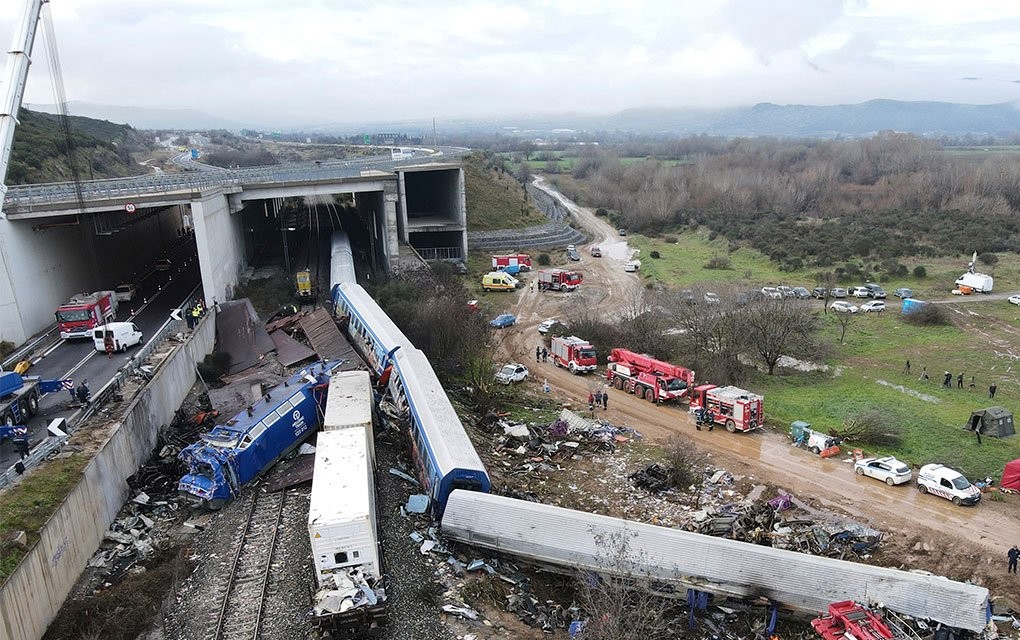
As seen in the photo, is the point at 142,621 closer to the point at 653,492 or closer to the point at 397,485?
the point at 397,485

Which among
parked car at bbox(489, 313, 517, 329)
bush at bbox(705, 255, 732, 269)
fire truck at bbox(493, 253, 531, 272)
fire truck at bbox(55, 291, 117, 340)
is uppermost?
fire truck at bbox(55, 291, 117, 340)

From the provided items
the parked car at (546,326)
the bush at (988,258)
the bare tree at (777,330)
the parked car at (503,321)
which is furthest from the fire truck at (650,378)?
the bush at (988,258)

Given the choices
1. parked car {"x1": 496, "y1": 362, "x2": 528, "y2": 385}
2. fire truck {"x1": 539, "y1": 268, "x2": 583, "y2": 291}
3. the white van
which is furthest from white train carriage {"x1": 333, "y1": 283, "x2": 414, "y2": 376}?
fire truck {"x1": 539, "y1": 268, "x2": 583, "y2": 291}

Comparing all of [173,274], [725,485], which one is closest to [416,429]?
[725,485]

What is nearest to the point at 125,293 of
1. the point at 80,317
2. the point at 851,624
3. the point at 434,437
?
the point at 80,317

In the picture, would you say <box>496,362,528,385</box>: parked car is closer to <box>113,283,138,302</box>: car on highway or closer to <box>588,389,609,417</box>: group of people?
<box>588,389,609,417</box>: group of people

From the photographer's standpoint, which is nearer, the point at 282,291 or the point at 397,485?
the point at 397,485
